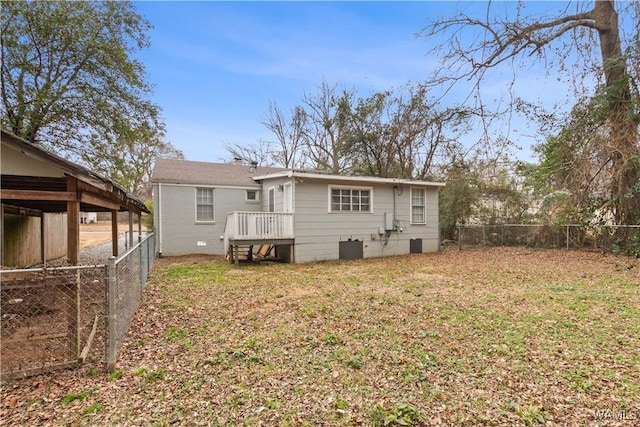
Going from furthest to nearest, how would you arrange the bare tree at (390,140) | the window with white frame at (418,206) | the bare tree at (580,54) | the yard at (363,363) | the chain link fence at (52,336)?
the bare tree at (390,140) < the window with white frame at (418,206) < the bare tree at (580,54) < the chain link fence at (52,336) < the yard at (363,363)

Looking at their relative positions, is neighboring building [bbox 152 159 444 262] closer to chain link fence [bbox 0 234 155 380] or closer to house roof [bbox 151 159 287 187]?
house roof [bbox 151 159 287 187]

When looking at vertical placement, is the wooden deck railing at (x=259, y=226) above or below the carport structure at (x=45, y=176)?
below

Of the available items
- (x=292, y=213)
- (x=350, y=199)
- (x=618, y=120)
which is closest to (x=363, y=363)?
(x=292, y=213)

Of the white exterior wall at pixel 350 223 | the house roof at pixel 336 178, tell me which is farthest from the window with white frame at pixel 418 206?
the house roof at pixel 336 178

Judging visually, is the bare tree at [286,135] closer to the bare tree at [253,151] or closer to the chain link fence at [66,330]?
the bare tree at [253,151]

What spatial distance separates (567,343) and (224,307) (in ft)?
15.7

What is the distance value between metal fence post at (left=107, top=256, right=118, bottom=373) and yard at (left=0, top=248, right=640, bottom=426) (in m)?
0.15

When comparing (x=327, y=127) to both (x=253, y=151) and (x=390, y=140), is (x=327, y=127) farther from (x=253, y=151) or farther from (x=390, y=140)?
(x=253, y=151)

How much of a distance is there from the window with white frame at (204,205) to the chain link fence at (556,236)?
10852 mm

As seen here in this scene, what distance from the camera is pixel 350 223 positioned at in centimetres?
1134

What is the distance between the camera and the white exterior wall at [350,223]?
10.5m

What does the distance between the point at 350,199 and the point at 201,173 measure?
21.5 feet

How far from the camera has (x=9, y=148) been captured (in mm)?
3154

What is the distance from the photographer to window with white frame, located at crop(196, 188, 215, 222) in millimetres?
12812
